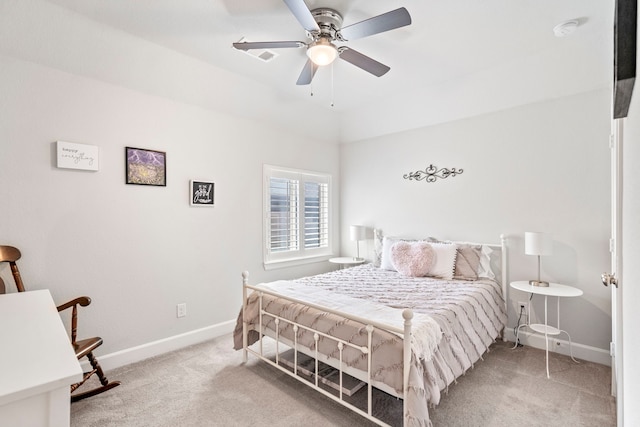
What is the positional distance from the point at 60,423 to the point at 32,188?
223 cm

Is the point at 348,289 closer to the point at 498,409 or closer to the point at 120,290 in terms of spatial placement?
the point at 498,409

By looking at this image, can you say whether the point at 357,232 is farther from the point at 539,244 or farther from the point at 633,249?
the point at 633,249

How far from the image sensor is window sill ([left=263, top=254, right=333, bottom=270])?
4.00m

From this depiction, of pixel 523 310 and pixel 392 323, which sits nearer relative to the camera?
pixel 392 323

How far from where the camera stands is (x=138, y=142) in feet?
9.63

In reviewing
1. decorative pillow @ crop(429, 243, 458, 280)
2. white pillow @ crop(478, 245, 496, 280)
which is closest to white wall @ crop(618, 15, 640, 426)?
decorative pillow @ crop(429, 243, 458, 280)

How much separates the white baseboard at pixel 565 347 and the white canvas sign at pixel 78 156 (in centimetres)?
437

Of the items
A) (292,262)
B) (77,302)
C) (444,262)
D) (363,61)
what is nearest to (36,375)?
(77,302)

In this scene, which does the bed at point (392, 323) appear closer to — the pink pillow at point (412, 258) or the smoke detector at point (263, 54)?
the pink pillow at point (412, 258)

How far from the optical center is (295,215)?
4.38 metres

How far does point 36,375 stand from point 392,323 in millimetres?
1691

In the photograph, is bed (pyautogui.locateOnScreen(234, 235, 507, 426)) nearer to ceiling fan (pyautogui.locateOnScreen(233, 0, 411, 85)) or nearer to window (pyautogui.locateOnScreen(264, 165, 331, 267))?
window (pyautogui.locateOnScreen(264, 165, 331, 267))

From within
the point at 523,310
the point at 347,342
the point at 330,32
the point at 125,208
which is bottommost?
the point at 523,310

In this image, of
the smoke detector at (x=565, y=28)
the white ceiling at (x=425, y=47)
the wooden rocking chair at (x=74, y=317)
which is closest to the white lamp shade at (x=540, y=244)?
the white ceiling at (x=425, y=47)
